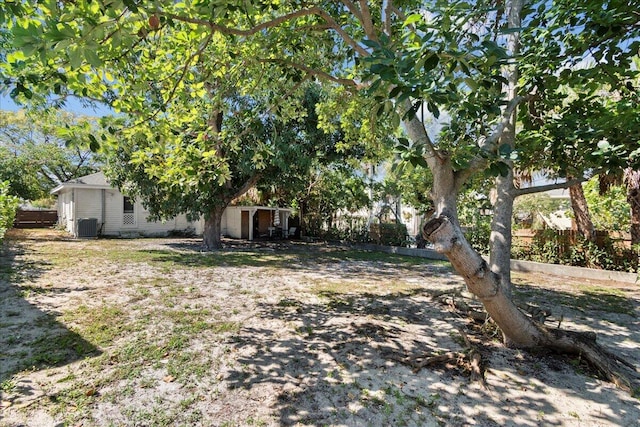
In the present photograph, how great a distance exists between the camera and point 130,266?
9.02m

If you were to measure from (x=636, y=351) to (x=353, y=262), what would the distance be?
7806 mm

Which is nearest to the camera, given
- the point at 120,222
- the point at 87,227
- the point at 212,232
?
the point at 212,232

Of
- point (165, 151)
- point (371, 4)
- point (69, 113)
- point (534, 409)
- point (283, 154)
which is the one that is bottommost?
point (534, 409)

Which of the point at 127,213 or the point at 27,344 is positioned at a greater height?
the point at 127,213

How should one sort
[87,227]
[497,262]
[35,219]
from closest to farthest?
[497,262]
[87,227]
[35,219]

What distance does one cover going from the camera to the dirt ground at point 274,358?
2729 millimetres

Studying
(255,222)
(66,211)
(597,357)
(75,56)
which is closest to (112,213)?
(66,211)

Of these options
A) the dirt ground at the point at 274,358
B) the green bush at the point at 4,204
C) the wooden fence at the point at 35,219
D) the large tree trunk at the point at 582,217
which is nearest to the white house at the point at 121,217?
the wooden fence at the point at 35,219

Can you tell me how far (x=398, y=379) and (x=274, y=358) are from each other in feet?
4.48

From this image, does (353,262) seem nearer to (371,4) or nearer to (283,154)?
(283,154)

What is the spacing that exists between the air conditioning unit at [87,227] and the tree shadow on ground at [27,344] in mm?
12061

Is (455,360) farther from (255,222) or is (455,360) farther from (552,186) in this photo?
(255,222)

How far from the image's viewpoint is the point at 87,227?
54.8 ft

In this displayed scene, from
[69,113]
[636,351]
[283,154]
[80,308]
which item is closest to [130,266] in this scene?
[80,308]
